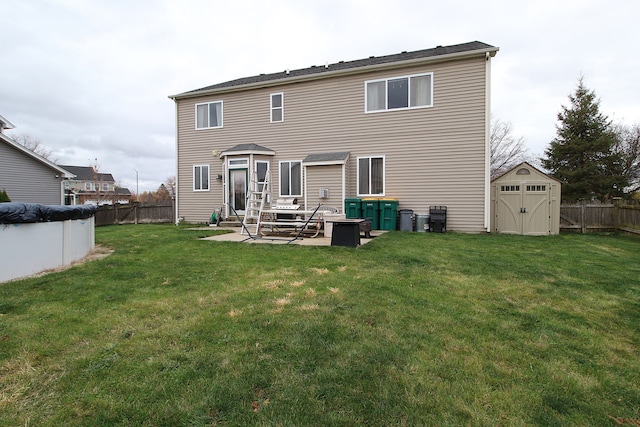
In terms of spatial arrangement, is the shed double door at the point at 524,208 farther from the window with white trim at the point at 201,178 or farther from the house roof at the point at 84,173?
the house roof at the point at 84,173

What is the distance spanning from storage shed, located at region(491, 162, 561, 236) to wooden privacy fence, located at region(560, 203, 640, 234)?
8.61ft

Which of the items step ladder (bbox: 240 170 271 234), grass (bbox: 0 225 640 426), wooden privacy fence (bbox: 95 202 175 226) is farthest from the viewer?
wooden privacy fence (bbox: 95 202 175 226)

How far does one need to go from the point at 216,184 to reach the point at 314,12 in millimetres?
8111

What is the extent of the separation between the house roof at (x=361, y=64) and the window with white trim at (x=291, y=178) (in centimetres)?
345

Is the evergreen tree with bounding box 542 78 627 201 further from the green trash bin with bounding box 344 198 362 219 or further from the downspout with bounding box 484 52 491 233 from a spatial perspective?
→ the green trash bin with bounding box 344 198 362 219

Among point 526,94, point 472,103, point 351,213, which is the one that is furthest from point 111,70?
point 526,94

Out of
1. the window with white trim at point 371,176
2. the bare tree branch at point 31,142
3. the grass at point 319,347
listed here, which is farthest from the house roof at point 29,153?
the bare tree branch at point 31,142

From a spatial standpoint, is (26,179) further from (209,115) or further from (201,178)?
(209,115)

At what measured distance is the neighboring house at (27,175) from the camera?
1456 centimetres

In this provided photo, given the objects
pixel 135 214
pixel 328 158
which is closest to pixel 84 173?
pixel 135 214

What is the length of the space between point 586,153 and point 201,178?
2382 cm

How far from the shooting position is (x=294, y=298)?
11.8 ft

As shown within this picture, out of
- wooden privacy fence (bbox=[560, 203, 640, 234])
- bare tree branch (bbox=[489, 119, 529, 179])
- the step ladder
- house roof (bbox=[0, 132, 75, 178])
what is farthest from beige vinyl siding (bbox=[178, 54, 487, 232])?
bare tree branch (bbox=[489, 119, 529, 179])

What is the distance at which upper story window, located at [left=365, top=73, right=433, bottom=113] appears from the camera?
10812mm
